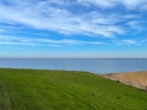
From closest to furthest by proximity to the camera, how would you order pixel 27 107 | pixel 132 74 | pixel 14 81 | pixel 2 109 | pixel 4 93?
pixel 2 109
pixel 27 107
pixel 4 93
pixel 14 81
pixel 132 74

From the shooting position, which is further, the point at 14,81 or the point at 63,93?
the point at 14,81

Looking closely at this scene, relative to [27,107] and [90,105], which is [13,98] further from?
[90,105]

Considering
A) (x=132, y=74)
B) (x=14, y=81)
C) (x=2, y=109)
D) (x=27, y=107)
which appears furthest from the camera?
(x=132, y=74)

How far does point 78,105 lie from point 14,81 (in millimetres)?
7640

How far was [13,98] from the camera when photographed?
14.0 metres

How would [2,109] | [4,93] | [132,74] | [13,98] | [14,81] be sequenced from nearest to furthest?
[2,109] → [13,98] → [4,93] → [14,81] → [132,74]

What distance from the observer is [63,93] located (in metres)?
16.8

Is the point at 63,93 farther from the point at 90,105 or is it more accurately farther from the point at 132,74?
the point at 132,74

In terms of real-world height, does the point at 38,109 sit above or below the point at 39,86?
below

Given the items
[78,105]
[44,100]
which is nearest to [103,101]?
[78,105]

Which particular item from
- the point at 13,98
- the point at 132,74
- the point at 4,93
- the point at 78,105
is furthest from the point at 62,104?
the point at 132,74

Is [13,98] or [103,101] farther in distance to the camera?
[103,101]

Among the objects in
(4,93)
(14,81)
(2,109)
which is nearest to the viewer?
(2,109)

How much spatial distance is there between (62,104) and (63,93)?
8.14 ft
